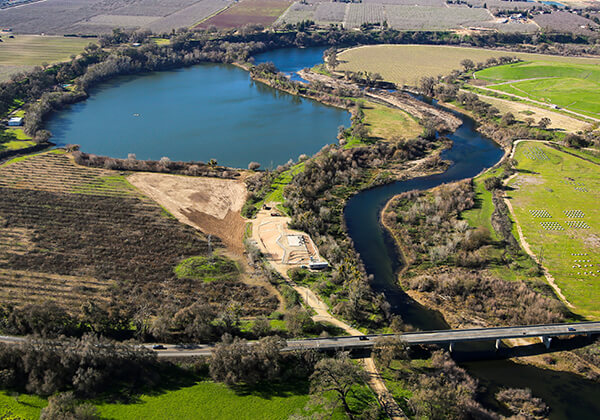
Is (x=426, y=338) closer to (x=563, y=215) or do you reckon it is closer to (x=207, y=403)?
(x=207, y=403)

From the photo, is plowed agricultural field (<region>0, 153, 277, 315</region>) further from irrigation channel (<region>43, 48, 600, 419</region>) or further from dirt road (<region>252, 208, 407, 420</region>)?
irrigation channel (<region>43, 48, 600, 419</region>)

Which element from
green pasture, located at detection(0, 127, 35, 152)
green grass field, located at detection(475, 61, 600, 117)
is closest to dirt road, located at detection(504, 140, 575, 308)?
green grass field, located at detection(475, 61, 600, 117)

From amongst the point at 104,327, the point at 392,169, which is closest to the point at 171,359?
the point at 104,327

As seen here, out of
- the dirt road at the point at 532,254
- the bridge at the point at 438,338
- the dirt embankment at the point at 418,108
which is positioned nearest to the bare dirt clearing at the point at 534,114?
the dirt embankment at the point at 418,108

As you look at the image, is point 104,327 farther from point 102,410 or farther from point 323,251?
point 323,251

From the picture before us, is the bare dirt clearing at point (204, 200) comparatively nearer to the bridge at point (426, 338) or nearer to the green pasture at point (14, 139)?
the bridge at point (426, 338)

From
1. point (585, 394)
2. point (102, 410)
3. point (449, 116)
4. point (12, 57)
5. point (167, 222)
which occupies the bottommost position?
point (585, 394)
